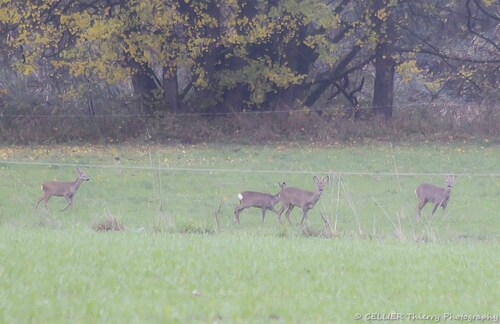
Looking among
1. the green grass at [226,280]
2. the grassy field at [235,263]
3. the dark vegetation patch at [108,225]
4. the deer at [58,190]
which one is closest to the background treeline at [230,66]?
the grassy field at [235,263]

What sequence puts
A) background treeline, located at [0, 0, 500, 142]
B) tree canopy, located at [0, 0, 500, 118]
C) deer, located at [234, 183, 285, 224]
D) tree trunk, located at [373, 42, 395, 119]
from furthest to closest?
tree trunk, located at [373, 42, 395, 119], background treeline, located at [0, 0, 500, 142], tree canopy, located at [0, 0, 500, 118], deer, located at [234, 183, 285, 224]

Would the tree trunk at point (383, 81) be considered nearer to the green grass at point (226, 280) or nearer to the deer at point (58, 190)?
the deer at point (58, 190)

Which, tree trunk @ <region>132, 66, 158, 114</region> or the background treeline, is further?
tree trunk @ <region>132, 66, 158, 114</region>

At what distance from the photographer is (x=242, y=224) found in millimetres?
18953

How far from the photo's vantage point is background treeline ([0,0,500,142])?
101ft

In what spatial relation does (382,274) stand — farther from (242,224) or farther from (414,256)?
(242,224)

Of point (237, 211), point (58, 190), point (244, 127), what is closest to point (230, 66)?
point (244, 127)

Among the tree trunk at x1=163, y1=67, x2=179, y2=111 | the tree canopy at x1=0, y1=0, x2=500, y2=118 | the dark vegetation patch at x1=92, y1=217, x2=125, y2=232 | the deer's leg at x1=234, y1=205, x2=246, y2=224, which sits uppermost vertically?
the tree canopy at x1=0, y1=0, x2=500, y2=118

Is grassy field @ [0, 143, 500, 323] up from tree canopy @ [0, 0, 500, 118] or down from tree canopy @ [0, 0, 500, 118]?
down

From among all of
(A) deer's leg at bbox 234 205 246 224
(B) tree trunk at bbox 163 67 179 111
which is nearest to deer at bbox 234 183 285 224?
(A) deer's leg at bbox 234 205 246 224

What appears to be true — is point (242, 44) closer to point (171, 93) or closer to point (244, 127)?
point (244, 127)

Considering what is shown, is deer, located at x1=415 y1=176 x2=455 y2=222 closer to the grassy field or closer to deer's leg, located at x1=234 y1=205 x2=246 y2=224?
the grassy field

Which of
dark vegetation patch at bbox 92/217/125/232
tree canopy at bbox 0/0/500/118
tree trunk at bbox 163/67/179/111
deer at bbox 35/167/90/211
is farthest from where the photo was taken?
tree trunk at bbox 163/67/179/111

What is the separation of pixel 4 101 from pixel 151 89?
17.3 feet
